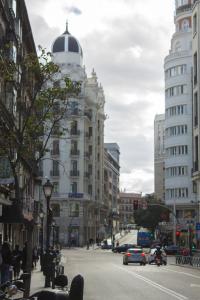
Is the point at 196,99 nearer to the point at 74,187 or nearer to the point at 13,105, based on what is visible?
the point at 13,105

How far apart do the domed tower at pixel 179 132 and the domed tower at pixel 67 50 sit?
1748 centimetres

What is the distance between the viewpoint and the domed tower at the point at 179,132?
90.1 metres

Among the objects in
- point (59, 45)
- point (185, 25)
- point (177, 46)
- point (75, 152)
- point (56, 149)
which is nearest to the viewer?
point (177, 46)

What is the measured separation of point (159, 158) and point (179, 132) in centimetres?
7489

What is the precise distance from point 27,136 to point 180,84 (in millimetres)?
73722

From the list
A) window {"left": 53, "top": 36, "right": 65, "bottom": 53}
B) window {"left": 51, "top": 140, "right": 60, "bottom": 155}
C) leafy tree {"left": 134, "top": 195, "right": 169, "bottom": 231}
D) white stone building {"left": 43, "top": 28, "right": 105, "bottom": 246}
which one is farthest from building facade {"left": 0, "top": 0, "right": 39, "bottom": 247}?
leafy tree {"left": 134, "top": 195, "right": 169, "bottom": 231}

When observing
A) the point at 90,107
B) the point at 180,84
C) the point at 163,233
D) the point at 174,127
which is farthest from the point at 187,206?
the point at 90,107

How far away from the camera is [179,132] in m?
92.1

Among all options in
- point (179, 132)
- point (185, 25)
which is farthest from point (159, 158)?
point (179, 132)

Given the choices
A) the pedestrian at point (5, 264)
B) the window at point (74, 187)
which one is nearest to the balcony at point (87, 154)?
the window at point (74, 187)

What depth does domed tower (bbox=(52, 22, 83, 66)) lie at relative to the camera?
105562 mm

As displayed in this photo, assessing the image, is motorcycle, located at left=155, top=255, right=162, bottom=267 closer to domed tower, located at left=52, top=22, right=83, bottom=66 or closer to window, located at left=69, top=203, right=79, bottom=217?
window, located at left=69, top=203, right=79, bottom=217

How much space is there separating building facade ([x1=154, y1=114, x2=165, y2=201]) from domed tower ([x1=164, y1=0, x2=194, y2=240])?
218 feet

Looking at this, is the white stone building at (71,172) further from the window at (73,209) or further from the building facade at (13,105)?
the building facade at (13,105)
